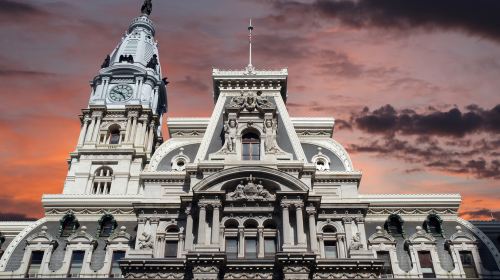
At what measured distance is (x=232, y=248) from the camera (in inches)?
1494

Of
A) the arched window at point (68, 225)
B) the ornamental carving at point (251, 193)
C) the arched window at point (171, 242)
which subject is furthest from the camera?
the arched window at point (68, 225)

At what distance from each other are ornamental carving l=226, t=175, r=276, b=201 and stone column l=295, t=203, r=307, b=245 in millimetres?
2012

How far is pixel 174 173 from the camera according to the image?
41969mm

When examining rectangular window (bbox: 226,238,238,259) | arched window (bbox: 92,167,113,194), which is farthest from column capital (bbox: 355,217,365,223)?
arched window (bbox: 92,167,113,194)

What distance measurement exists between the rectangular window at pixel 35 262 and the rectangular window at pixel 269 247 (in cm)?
1714

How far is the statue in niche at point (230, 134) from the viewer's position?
138ft

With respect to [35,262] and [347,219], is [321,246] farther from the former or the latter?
[35,262]

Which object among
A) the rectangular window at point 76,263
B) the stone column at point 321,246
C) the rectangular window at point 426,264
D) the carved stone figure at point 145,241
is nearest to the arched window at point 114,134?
the rectangular window at point 76,263

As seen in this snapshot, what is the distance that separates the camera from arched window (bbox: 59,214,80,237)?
→ 42484 mm

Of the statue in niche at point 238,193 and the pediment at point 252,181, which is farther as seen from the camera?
the statue in niche at point 238,193

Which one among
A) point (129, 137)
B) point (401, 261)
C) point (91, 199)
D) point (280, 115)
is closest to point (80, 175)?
point (129, 137)

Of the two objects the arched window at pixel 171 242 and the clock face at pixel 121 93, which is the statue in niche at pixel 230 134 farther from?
the clock face at pixel 121 93

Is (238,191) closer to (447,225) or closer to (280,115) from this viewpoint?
(280,115)

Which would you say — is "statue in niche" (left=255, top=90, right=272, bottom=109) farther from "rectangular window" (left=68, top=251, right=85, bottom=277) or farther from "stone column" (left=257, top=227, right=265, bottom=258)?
"rectangular window" (left=68, top=251, right=85, bottom=277)
